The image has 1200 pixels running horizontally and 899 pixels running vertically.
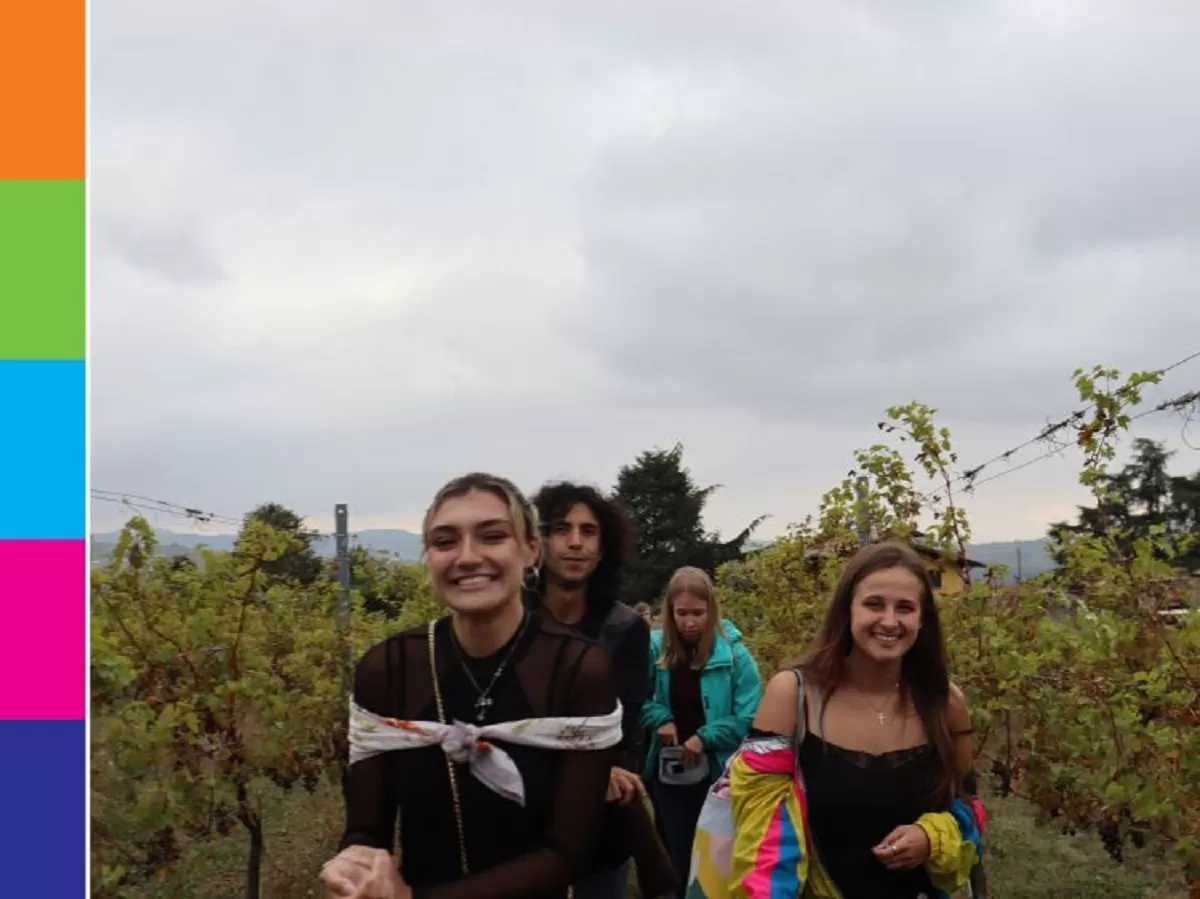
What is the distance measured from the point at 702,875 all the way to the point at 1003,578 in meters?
3.30

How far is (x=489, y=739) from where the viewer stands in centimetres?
164

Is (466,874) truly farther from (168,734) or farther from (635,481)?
(635,481)

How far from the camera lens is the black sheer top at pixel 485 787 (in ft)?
5.34

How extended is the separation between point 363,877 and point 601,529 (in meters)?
1.78

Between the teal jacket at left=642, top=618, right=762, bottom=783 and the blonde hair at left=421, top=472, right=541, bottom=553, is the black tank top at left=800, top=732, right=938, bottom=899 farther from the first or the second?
the teal jacket at left=642, top=618, right=762, bottom=783

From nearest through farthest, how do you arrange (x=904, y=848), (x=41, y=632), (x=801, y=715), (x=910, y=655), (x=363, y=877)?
(x=363, y=877) → (x=904, y=848) → (x=801, y=715) → (x=910, y=655) → (x=41, y=632)

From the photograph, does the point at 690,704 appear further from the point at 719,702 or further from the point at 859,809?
the point at 859,809

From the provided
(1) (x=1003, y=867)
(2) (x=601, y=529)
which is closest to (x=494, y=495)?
(2) (x=601, y=529)

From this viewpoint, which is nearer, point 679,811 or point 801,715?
point 801,715

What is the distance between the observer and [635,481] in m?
33.8

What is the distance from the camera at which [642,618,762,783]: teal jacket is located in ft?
14.0

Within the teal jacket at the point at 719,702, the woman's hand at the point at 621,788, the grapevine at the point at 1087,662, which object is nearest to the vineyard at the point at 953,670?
the grapevine at the point at 1087,662

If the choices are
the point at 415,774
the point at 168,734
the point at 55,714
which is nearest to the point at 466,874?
the point at 415,774

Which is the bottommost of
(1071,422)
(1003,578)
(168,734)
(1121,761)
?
(1121,761)
